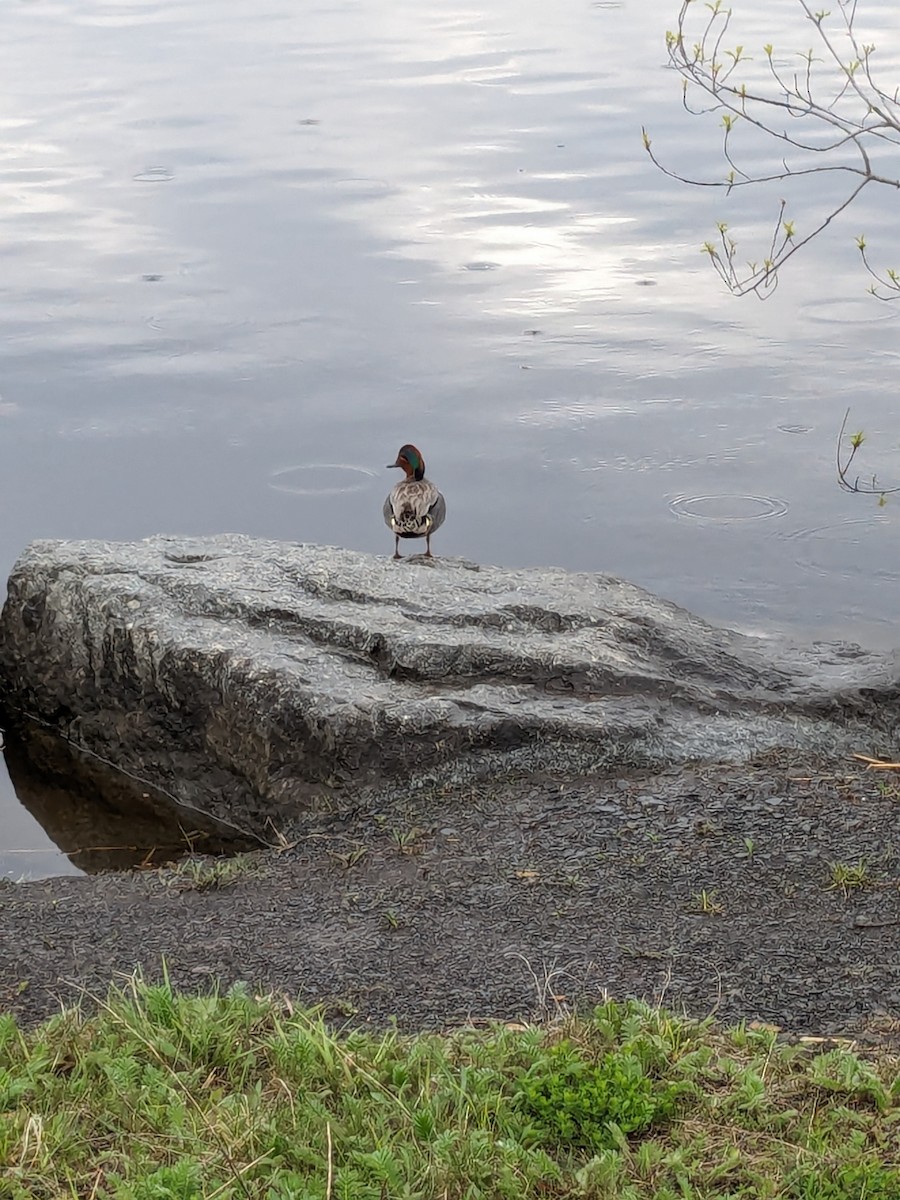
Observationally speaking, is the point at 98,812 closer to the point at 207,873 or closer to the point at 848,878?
the point at 207,873

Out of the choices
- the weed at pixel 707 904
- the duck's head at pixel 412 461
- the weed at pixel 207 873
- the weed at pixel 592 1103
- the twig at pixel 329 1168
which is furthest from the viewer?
the duck's head at pixel 412 461

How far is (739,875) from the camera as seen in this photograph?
4684 millimetres

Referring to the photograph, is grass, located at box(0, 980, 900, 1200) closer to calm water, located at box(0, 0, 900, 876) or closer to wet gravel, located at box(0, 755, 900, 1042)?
wet gravel, located at box(0, 755, 900, 1042)

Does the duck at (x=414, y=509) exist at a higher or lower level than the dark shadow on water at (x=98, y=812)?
higher

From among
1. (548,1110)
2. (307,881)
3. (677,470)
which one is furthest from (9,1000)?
(677,470)

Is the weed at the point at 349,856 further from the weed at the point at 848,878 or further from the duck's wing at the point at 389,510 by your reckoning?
the duck's wing at the point at 389,510

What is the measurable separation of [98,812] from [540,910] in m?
2.76

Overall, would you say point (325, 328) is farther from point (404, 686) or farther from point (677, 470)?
point (404, 686)

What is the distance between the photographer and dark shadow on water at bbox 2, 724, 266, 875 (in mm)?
6211

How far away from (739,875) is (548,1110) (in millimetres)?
1559

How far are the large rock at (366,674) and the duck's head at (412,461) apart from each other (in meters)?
1.55

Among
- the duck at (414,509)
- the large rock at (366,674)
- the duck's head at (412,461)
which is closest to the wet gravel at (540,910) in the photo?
the large rock at (366,674)

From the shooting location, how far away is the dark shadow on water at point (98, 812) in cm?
621

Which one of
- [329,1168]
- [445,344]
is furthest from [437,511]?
[329,1168]
